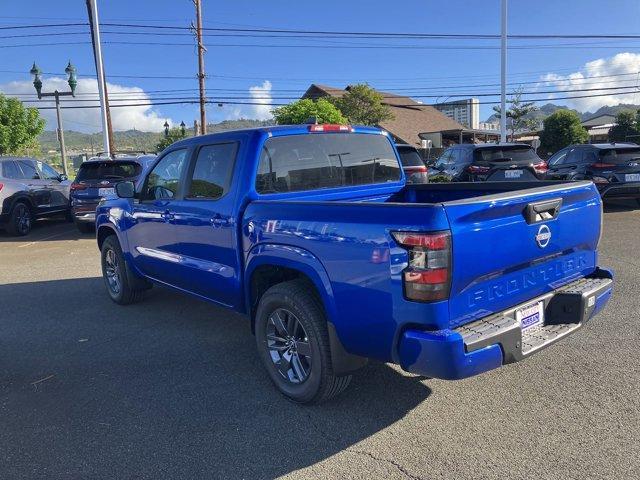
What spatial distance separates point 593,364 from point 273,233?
2.64m

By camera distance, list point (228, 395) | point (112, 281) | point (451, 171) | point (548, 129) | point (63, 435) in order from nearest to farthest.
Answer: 1. point (63, 435)
2. point (228, 395)
3. point (112, 281)
4. point (451, 171)
5. point (548, 129)

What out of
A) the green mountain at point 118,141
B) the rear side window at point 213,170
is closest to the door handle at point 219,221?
the rear side window at point 213,170

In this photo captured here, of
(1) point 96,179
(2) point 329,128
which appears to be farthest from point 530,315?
(1) point 96,179

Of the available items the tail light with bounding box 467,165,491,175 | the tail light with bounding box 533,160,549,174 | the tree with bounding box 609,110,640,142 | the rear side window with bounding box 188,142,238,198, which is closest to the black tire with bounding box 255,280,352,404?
the rear side window with bounding box 188,142,238,198

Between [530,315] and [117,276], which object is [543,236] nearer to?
[530,315]

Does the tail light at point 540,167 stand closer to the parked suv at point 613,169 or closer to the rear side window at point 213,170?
the parked suv at point 613,169

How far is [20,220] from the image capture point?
12.0 m

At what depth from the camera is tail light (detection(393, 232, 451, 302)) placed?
2607 millimetres

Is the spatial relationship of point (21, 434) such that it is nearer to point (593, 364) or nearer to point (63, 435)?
point (63, 435)

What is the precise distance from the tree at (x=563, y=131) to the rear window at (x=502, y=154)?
2755 centimetres

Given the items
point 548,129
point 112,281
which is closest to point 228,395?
point 112,281

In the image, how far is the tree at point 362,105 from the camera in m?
37.3

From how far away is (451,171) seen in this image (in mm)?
12773

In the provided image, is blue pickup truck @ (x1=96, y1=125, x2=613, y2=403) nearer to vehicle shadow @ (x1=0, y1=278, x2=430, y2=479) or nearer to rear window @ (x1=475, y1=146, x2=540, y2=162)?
vehicle shadow @ (x1=0, y1=278, x2=430, y2=479)
